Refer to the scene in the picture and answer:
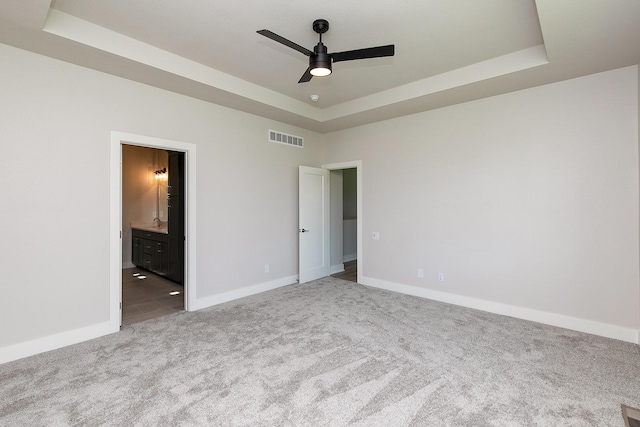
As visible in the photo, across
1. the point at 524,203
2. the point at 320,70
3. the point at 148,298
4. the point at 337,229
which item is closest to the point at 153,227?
the point at 148,298

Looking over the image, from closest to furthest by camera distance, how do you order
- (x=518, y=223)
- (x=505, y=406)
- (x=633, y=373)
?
(x=505, y=406)
(x=633, y=373)
(x=518, y=223)

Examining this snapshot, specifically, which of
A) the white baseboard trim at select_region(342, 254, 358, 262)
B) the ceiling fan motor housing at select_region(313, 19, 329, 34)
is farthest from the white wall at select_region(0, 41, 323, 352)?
the white baseboard trim at select_region(342, 254, 358, 262)

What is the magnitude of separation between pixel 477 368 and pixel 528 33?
300 cm

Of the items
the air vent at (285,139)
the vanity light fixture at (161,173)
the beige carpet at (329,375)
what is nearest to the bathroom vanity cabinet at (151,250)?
the vanity light fixture at (161,173)

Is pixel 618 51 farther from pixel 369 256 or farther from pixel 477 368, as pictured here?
pixel 369 256

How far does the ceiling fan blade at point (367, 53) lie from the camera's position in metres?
2.32

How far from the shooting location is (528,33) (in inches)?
110

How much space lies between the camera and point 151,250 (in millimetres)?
5906

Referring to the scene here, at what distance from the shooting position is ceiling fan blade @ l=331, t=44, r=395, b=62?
232 centimetres

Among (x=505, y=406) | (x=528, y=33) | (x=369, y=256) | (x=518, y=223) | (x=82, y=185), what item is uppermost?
(x=528, y=33)

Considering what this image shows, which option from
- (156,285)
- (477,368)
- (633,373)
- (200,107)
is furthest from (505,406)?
(156,285)

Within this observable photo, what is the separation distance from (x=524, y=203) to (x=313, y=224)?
317 cm

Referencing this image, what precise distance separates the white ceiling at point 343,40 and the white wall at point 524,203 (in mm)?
377

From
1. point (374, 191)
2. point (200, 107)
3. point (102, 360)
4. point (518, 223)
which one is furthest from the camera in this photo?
point (374, 191)
